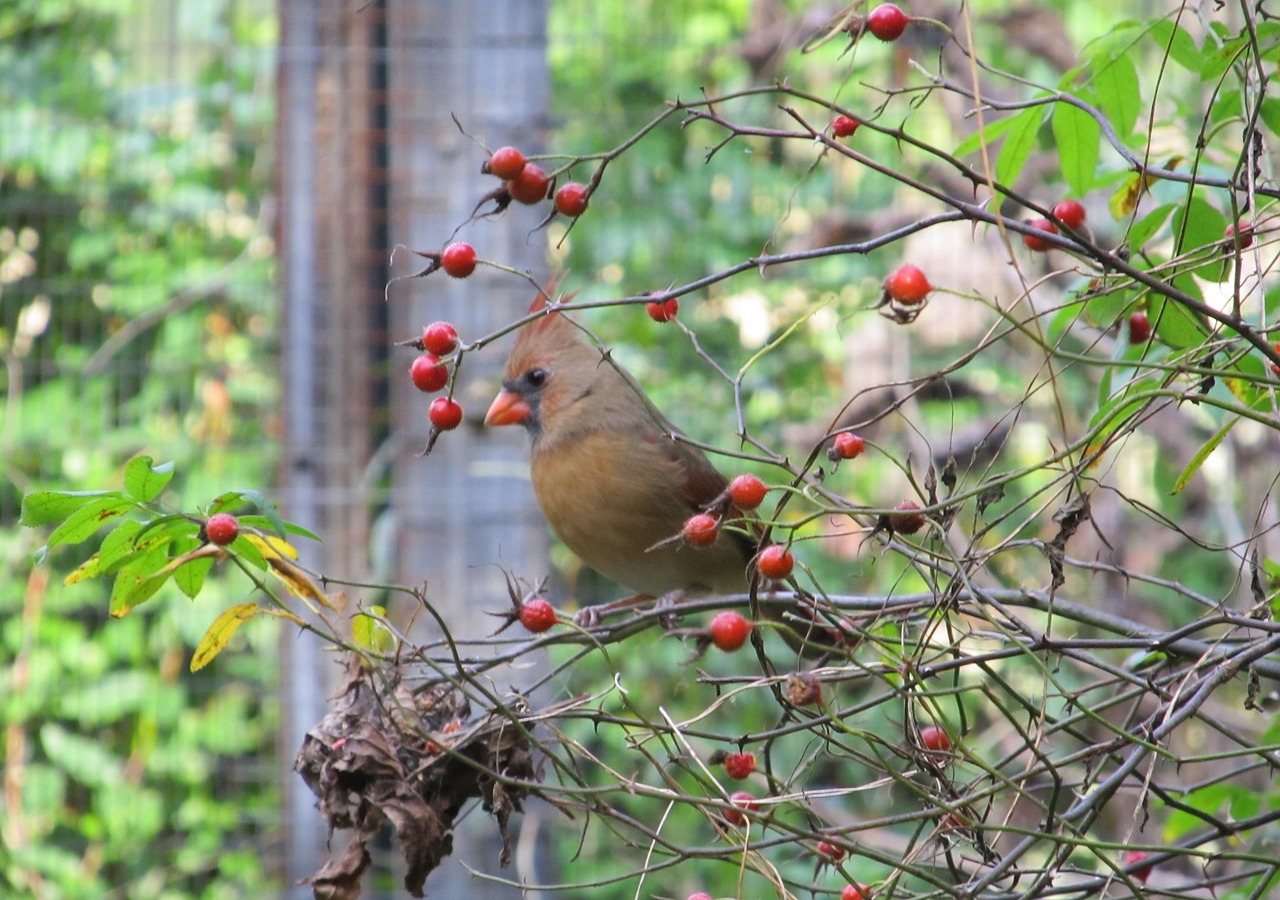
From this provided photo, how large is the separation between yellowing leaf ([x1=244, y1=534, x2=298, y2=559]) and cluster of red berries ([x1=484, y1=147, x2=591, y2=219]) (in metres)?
0.36

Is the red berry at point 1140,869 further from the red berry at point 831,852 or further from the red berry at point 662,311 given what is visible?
the red berry at point 662,311

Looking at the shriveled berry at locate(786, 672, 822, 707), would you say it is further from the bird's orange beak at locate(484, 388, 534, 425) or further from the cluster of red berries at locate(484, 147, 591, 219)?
the bird's orange beak at locate(484, 388, 534, 425)

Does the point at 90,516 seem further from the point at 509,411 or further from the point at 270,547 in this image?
the point at 509,411

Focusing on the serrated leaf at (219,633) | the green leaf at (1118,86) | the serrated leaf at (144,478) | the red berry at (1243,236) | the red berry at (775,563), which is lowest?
the serrated leaf at (219,633)

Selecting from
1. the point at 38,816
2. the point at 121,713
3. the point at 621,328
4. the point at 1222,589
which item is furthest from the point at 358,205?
the point at 1222,589

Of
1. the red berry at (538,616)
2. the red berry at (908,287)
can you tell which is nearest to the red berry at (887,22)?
the red berry at (908,287)

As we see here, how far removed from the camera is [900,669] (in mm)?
1039

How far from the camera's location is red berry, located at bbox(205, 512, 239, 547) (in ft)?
3.93

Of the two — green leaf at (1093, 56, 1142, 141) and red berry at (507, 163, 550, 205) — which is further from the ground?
green leaf at (1093, 56, 1142, 141)

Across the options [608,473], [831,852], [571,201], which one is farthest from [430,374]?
[608,473]

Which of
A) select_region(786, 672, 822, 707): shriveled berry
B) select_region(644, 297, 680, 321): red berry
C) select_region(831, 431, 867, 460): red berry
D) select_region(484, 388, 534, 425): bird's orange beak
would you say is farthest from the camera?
select_region(484, 388, 534, 425): bird's orange beak

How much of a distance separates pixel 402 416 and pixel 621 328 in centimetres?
79

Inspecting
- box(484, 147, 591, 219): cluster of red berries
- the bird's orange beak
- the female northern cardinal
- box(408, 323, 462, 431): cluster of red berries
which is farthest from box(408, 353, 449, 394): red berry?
the bird's orange beak

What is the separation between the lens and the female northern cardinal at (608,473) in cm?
243
